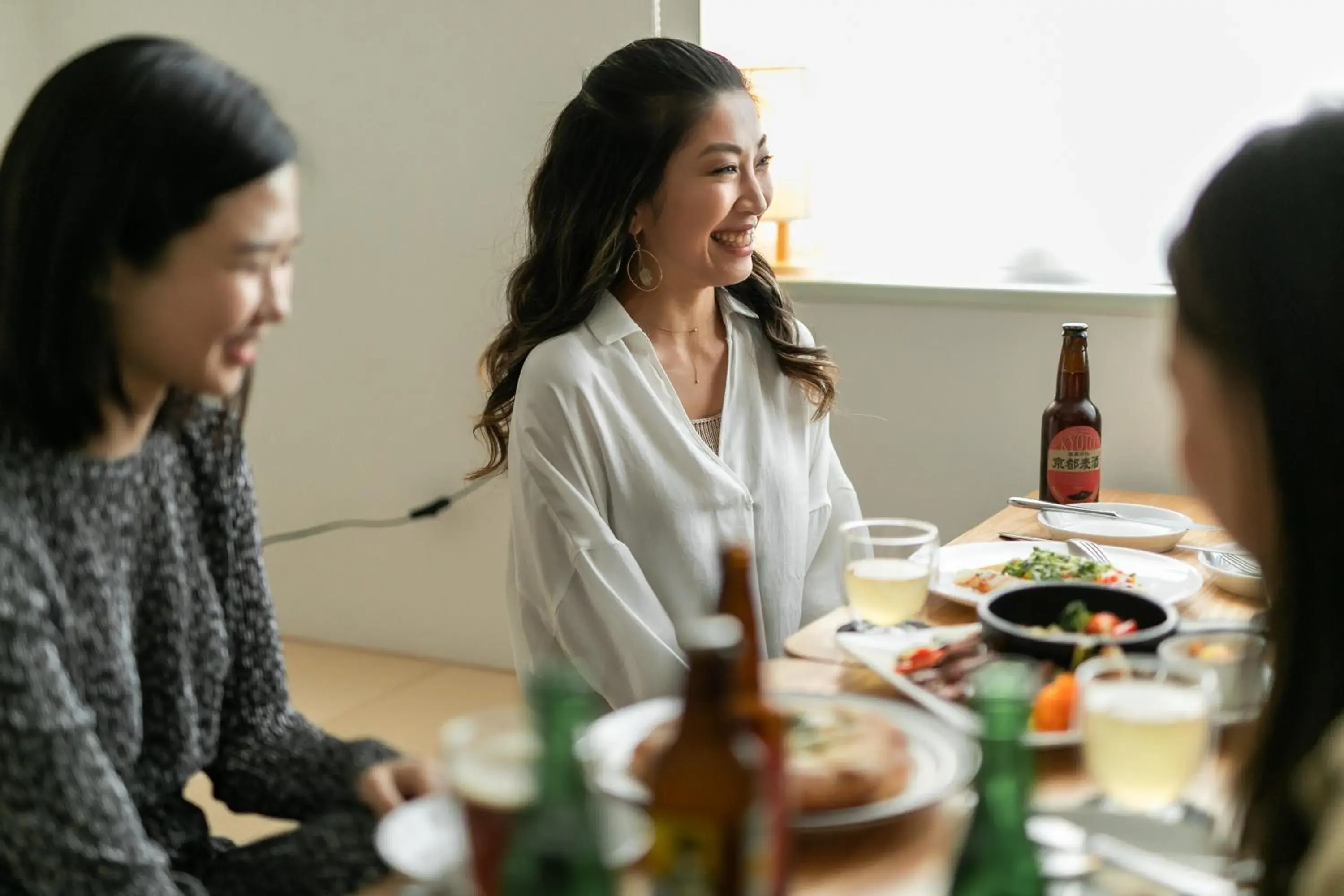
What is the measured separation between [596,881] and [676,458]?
1.29 meters

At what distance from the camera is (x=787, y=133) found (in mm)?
2920

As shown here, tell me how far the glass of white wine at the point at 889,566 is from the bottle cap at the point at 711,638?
0.70m

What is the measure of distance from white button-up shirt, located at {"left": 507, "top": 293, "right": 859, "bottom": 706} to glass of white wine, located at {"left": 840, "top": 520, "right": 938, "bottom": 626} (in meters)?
0.34

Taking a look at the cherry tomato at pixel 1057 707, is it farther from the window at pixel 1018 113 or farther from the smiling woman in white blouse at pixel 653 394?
the window at pixel 1018 113

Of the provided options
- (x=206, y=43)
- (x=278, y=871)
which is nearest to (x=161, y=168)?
(x=278, y=871)

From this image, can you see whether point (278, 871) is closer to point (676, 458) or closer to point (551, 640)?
point (551, 640)

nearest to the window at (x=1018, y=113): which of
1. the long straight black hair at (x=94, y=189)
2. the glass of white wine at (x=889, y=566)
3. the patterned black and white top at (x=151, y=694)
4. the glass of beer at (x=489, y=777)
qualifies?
the glass of white wine at (x=889, y=566)

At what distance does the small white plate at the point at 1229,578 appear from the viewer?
1699 millimetres

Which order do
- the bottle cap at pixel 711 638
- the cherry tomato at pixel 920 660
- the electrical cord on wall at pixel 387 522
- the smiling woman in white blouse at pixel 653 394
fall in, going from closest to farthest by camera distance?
the bottle cap at pixel 711 638, the cherry tomato at pixel 920 660, the smiling woman in white blouse at pixel 653 394, the electrical cord on wall at pixel 387 522

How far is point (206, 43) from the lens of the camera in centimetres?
356

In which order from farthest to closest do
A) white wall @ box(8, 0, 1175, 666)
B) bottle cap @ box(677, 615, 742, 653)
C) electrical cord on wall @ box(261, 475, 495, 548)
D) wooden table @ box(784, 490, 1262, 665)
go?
electrical cord on wall @ box(261, 475, 495, 548) < white wall @ box(8, 0, 1175, 666) < wooden table @ box(784, 490, 1262, 665) < bottle cap @ box(677, 615, 742, 653)

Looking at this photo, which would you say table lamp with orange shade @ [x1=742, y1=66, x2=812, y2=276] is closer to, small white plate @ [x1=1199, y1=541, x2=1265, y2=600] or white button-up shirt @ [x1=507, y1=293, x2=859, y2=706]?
white button-up shirt @ [x1=507, y1=293, x2=859, y2=706]

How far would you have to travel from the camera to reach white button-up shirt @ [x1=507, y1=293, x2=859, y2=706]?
1.92 meters

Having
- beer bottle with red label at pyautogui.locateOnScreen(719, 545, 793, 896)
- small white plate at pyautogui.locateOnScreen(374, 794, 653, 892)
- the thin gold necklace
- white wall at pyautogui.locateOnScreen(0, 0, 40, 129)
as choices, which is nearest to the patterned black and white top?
small white plate at pyautogui.locateOnScreen(374, 794, 653, 892)
